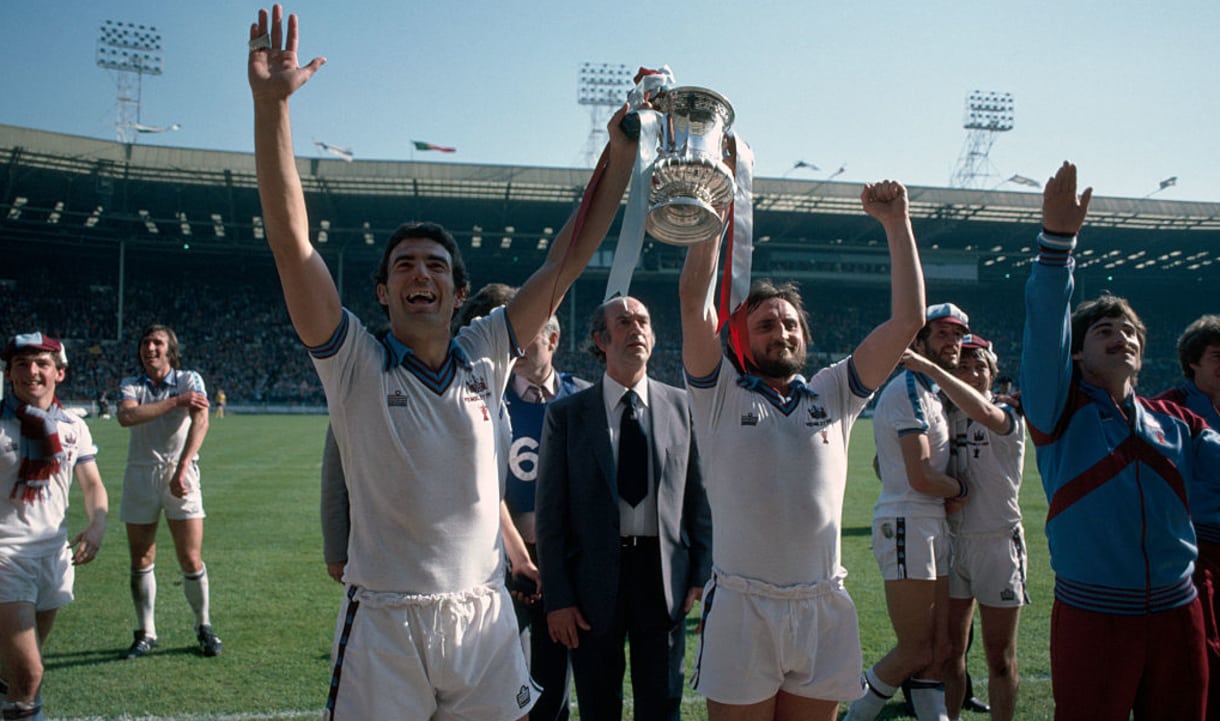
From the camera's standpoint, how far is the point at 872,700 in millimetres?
3938

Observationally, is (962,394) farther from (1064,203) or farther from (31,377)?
(31,377)

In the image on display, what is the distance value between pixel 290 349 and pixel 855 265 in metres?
28.4

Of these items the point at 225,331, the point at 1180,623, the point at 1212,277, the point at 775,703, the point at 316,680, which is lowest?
the point at 316,680

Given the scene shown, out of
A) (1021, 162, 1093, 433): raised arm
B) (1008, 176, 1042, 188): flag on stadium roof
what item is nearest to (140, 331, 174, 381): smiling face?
(1021, 162, 1093, 433): raised arm

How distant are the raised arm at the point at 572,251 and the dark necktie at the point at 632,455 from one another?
3.27 ft

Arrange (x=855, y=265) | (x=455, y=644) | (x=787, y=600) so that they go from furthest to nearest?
(x=855, y=265), (x=787, y=600), (x=455, y=644)

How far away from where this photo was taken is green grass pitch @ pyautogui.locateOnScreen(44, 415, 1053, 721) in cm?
441

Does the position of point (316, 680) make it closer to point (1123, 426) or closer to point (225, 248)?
point (1123, 426)

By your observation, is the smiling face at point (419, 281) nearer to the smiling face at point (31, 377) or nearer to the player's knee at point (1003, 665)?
the smiling face at point (31, 377)

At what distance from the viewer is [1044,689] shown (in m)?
4.64

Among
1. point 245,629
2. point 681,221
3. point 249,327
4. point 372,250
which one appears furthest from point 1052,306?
point 249,327

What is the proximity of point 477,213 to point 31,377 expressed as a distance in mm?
33112

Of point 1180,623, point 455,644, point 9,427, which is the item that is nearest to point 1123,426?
point 1180,623

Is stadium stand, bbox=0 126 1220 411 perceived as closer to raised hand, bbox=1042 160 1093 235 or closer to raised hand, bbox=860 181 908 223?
raised hand, bbox=860 181 908 223
